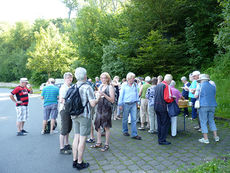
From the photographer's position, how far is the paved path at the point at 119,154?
4.20m

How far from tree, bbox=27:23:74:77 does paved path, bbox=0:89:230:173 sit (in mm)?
27798

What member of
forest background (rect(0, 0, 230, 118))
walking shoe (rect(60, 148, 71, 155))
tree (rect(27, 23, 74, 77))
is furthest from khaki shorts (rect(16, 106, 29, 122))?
tree (rect(27, 23, 74, 77))

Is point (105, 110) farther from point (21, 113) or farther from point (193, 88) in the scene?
point (193, 88)

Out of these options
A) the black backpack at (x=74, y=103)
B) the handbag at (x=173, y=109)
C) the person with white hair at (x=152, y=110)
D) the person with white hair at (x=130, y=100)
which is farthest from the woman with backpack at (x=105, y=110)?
the person with white hair at (x=152, y=110)

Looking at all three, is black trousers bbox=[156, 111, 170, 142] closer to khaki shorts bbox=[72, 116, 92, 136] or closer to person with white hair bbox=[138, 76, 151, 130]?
person with white hair bbox=[138, 76, 151, 130]

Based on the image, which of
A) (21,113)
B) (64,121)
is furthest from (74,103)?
(21,113)

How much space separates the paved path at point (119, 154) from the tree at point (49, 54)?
91.2 feet

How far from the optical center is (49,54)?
3312 cm

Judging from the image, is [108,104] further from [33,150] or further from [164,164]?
[33,150]

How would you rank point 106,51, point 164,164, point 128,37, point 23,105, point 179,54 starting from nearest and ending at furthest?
point 164,164 → point 23,105 → point 179,54 → point 128,37 → point 106,51

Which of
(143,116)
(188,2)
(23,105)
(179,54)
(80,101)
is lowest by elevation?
(143,116)

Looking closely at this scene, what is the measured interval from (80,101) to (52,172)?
5.40 feet

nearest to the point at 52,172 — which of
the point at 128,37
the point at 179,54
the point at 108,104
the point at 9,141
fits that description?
the point at 108,104

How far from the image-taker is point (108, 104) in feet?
17.9
